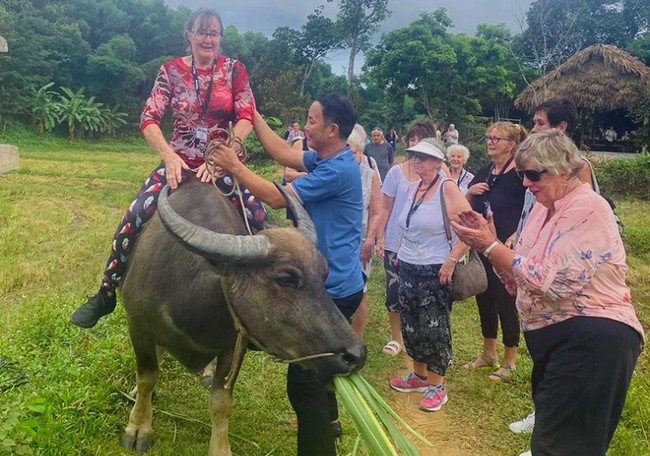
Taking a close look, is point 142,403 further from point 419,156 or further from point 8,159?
point 8,159

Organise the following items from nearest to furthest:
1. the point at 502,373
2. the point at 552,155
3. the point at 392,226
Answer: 1. the point at 552,155
2. the point at 502,373
3. the point at 392,226

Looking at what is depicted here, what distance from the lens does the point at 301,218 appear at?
8.42 feet

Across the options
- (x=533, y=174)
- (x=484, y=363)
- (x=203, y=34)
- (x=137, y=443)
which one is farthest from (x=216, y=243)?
(x=484, y=363)

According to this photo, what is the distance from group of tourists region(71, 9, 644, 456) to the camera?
2.28 m

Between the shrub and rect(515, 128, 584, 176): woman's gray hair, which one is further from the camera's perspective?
the shrub

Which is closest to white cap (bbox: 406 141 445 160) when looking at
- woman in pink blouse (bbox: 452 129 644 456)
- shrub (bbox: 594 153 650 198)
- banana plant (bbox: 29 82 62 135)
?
woman in pink blouse (bbox: 452 129 644 456)

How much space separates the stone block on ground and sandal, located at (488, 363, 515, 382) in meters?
14.4

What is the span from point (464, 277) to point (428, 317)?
1.30 ft

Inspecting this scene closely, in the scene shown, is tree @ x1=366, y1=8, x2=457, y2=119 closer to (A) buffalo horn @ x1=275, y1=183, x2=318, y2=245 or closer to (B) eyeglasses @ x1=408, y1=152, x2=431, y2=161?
(B) eyeglasses @ x1=408, y1=152, x2=431, y2=161

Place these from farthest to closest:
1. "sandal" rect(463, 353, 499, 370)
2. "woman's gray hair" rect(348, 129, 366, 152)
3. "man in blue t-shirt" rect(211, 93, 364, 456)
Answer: "woman's gray hair" rect(348, 129, 366, 152), "sandal" rect(463, 353, 499, 370), "man in blue t-shirt" rect(211, 93, 364, 456)

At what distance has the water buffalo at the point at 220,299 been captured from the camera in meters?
2.18

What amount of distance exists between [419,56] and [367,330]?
2193 cm

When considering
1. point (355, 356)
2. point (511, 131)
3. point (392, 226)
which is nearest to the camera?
point (355, 356)

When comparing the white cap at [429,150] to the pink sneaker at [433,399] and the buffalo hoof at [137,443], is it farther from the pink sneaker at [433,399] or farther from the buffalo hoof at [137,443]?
the buffalo hoof at [137,443]
